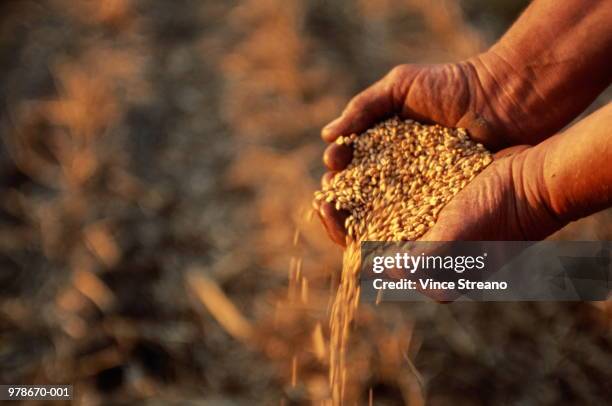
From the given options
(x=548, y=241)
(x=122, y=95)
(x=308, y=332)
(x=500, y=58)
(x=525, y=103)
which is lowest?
(x=308, y=332)

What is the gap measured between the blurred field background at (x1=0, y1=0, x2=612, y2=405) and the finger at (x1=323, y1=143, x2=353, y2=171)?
0.77 feet

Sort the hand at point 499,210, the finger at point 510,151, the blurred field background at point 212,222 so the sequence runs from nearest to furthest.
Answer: the hand at point 499,210
the finger at point 510,151
the blurred field background at point 212,222

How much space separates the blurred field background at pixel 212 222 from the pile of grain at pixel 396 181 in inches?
10.9

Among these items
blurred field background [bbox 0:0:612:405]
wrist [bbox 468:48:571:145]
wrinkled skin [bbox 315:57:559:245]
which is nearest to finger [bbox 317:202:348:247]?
wrinkled skin [bbox 315:57:559:245]

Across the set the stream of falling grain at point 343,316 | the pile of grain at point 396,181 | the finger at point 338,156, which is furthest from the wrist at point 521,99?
the stream of falling grain at point 343,316

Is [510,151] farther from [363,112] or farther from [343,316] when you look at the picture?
[343,316]

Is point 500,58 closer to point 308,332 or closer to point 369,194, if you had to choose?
point 369,194

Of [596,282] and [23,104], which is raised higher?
[23,104]

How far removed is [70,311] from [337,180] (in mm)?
838

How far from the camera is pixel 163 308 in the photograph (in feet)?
6.42

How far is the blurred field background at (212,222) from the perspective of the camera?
176 centimetres

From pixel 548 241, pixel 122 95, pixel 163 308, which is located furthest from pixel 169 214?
pixel 548 241

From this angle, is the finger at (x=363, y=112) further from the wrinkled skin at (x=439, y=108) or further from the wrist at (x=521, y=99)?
the wrist at (x=521, y=99)

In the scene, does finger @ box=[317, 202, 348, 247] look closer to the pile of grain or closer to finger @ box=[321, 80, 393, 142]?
the pile of grain
